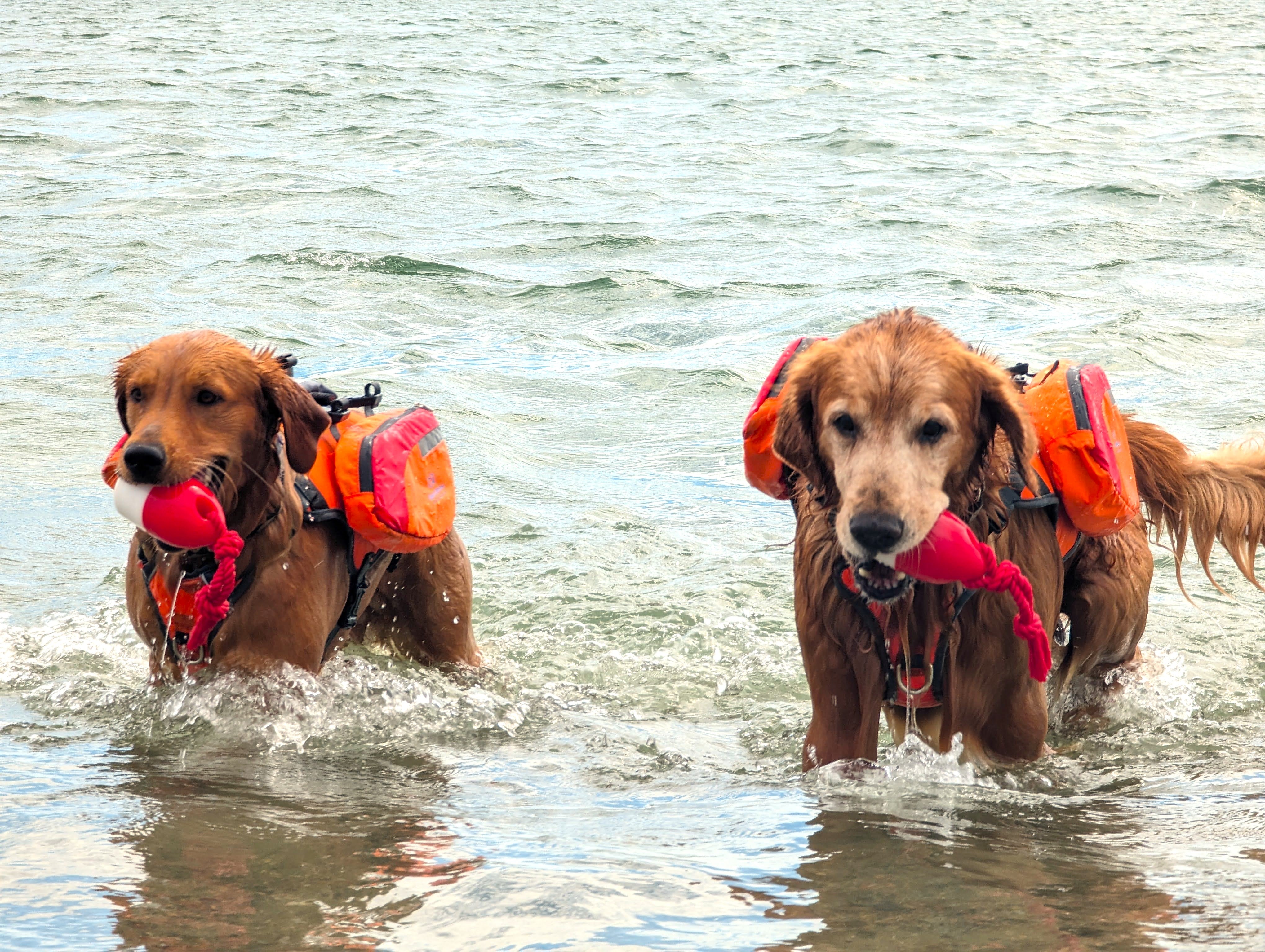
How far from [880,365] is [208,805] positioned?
8.33 feet

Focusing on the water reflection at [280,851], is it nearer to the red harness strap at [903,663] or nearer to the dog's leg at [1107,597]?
the red harness strap at [903,663]

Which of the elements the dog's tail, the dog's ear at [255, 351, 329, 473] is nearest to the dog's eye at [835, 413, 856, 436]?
the dog's tail

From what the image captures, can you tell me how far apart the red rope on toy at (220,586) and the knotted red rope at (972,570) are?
2.28 metres

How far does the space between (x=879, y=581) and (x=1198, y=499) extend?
2007 mm

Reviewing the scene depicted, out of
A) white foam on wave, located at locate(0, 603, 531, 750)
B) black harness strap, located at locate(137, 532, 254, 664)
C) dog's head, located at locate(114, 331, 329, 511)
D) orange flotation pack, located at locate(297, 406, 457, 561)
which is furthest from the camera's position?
orange flotation pack, located at locate(297, 406, 457, 561)

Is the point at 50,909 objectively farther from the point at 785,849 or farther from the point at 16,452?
the point at 16,452

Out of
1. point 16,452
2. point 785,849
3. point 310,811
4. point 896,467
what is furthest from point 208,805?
point 16,452

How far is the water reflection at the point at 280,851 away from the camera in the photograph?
3844 mm

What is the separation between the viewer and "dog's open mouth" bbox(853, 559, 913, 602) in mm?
4660

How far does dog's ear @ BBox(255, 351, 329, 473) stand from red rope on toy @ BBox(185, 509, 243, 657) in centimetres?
37

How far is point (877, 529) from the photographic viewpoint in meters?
4.38

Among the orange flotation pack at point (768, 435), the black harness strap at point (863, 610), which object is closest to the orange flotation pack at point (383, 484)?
the orange flotation pack at point (768, 435)

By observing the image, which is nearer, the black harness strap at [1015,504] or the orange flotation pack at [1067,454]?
the black harness strap at [1015,504]

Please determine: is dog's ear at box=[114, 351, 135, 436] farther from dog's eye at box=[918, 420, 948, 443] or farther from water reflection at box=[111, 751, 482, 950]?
dog's eye at box=[918, 420, 948, 443]
